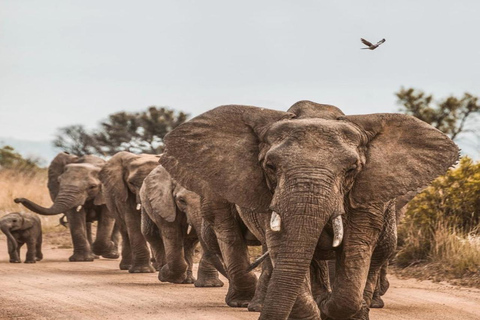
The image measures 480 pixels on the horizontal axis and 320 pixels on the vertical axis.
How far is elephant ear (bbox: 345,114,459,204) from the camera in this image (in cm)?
888

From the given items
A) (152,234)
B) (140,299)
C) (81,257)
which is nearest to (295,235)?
(140,299)

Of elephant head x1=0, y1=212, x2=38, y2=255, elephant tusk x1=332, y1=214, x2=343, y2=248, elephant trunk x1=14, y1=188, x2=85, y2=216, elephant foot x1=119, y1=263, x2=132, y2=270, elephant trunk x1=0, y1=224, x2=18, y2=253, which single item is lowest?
elephant tusk x1=332, y1=214, x2=343, y2=248

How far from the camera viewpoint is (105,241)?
845 inches

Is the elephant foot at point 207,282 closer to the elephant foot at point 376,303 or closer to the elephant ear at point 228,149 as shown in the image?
Answer: the elephant foot at point 376,303

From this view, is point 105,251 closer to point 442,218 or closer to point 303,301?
point 442,218

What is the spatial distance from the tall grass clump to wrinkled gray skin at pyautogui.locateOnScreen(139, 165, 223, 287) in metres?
3.26

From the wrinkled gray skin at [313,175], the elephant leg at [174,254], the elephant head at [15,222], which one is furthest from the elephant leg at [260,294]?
the elephant head at [15,222]

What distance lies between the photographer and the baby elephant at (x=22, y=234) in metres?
19.8

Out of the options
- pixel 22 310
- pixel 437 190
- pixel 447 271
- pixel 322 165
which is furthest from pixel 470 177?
pixel 322 165

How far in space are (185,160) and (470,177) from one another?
8.41 meters

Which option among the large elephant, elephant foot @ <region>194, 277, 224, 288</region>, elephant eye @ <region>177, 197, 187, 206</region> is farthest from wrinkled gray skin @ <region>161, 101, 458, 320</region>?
the large elephant

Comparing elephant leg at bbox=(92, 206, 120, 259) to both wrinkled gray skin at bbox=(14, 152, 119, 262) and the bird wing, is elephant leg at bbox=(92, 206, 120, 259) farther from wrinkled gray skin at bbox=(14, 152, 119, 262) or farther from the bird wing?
the bird wing

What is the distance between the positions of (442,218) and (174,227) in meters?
4.11

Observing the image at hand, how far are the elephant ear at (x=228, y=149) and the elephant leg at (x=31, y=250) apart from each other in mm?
10358
